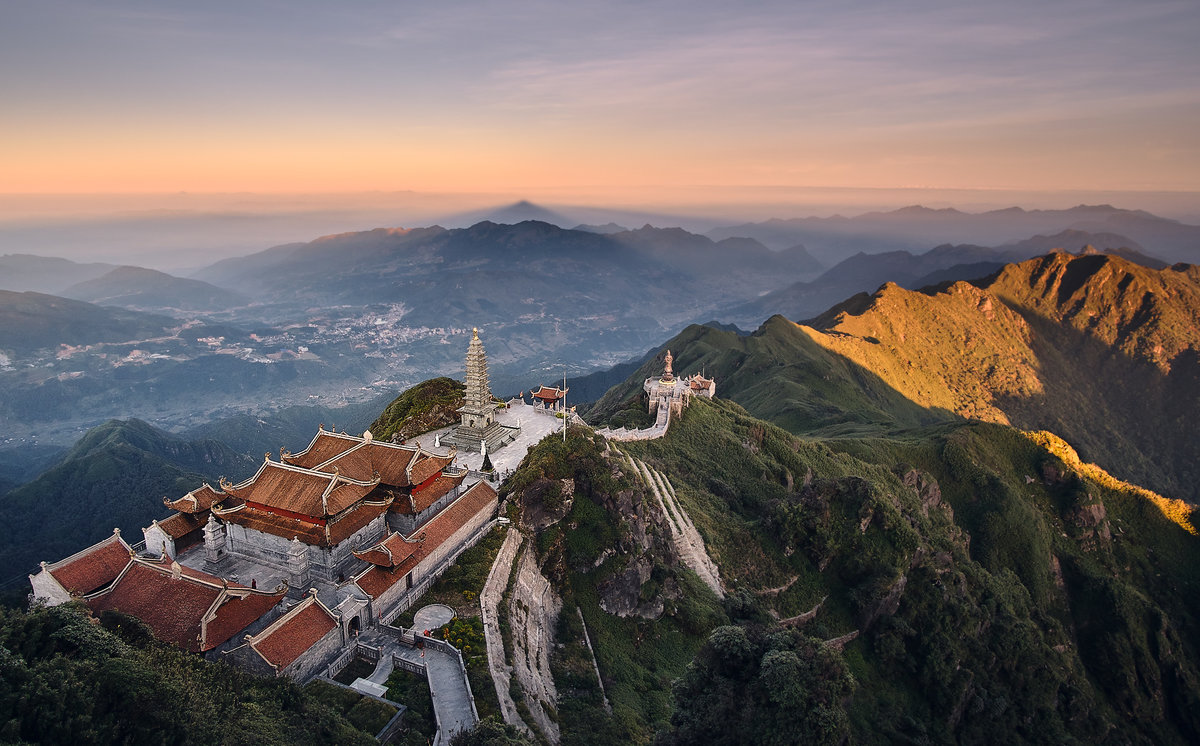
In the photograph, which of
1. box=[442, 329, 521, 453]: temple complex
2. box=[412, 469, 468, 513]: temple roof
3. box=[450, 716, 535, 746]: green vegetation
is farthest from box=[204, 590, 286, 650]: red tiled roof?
box=[442, 329, 521, 453]: temple complex

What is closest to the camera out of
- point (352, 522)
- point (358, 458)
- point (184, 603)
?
point (184, 603)

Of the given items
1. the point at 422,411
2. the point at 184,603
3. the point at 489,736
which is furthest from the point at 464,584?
the point at 422,411

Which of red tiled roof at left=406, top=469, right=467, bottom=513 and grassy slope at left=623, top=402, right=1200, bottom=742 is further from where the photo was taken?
grassy slope at left=623, top=402, right=1200, bottom=742

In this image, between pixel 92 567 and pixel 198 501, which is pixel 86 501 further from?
pixel 92 567

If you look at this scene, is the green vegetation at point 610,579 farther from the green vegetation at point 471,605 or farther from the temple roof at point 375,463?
the temple roof at point 375,463

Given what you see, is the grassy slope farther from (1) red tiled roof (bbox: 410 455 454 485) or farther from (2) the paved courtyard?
(1) red tiled roof (bbox: 410 455 454 485)
